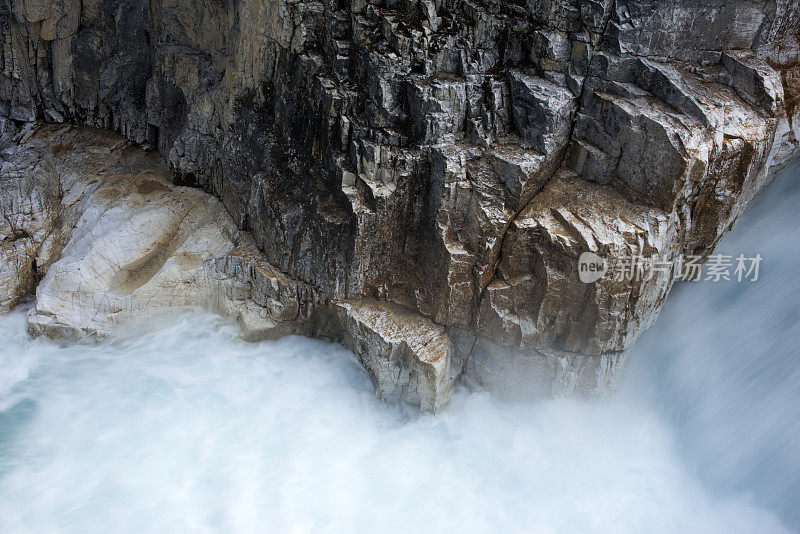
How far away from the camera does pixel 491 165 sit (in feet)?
18.7

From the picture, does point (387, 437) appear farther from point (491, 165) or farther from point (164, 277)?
point (164, 277)

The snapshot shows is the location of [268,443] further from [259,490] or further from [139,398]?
[139,398]

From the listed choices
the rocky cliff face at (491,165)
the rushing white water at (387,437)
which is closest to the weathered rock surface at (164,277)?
the rocky cliff face at (491,165)

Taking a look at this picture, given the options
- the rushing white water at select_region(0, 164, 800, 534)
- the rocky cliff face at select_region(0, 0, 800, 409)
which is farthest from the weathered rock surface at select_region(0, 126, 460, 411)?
the rushing white water at select_region(0, 164, 800, 534)

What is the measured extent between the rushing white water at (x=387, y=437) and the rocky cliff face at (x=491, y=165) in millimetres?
468

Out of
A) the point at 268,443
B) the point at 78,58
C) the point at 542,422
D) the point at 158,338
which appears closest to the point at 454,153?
the point at 542,422

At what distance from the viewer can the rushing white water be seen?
17.7 feet

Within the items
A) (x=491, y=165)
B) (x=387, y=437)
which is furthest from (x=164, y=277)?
(x=491, y=165)

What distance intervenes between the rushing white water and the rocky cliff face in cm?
47

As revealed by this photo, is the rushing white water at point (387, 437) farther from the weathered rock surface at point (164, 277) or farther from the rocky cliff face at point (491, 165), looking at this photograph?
the rocky cliff face at point (491, 165)

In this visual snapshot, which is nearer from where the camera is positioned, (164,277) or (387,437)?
(387,437)

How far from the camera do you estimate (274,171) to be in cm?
671

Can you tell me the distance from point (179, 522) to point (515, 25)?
5.49 metres

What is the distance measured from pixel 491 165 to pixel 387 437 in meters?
2.92
